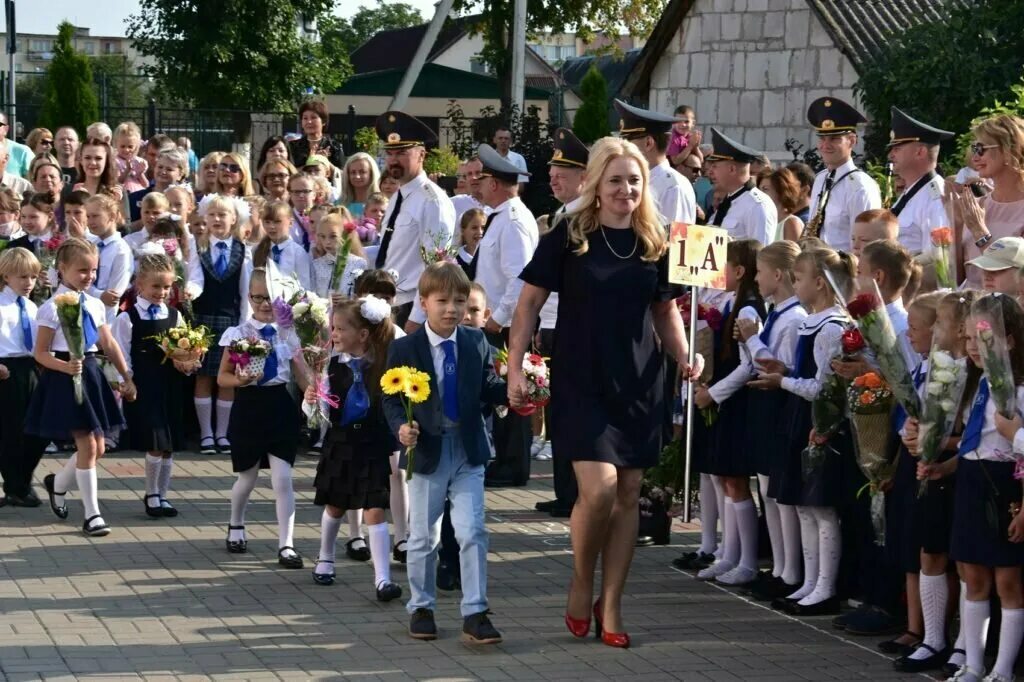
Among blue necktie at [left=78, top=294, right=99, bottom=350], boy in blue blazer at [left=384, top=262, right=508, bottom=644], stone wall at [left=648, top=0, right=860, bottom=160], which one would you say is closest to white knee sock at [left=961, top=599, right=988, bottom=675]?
boy in blue blazer at [left=384, top=262, right=508, bottom=644]

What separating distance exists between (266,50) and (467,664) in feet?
104

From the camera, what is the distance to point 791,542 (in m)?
8.40

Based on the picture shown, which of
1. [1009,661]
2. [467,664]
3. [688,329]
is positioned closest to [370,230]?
[688,329]

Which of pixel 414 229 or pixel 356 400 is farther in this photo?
pixel 414 229

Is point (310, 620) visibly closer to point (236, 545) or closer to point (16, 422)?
point (236, 545)

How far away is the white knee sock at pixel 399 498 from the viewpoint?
8.98m

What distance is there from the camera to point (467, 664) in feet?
23.7

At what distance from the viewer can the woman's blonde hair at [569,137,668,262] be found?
758 cm

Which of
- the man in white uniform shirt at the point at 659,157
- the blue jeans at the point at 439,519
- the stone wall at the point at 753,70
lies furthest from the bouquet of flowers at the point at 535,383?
the stone wall at the point at 753,70

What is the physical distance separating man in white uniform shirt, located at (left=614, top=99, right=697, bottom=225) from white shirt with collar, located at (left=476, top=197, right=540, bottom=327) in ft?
3.91

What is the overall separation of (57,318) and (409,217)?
2467 millimetres

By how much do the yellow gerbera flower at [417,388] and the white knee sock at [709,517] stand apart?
2.38 m

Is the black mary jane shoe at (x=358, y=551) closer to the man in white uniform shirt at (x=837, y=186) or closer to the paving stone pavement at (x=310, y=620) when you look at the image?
the paving stone pavement at (x=310, y=620)

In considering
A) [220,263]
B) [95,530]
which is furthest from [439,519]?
[220,263]
